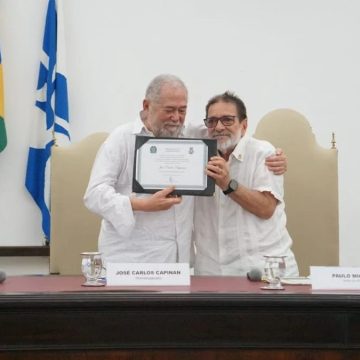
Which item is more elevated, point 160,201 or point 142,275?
point 160,201

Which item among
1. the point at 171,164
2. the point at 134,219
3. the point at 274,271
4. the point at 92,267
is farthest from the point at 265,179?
the point at 92,267

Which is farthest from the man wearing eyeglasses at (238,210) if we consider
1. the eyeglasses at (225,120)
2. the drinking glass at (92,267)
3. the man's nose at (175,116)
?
the drinking glass at (92,267)

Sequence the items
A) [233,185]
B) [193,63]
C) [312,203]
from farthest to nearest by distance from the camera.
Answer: [193,63] → [312,203] → [233,185]

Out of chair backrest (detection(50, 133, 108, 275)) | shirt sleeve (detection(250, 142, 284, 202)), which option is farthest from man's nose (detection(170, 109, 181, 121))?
chair backrest (detection(50, 133, 108, 275))

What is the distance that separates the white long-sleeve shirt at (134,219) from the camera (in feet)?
10.3

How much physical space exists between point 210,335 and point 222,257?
1159 mm

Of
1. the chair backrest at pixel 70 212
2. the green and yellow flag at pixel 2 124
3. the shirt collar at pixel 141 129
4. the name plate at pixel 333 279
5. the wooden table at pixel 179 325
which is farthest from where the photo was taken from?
the green and yellow flag at pixel 2 124

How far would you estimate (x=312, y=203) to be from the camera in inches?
150

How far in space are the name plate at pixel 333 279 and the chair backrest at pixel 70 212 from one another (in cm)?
162

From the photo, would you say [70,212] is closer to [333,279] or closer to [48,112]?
[48,112]

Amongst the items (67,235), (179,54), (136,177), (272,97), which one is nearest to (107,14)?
(179,54)

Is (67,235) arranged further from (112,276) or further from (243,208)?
(112,276)

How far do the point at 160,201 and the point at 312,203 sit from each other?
3.66 ft

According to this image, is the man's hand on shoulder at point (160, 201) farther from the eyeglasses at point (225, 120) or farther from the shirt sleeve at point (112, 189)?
the eyeglasses at point (225, 120)
